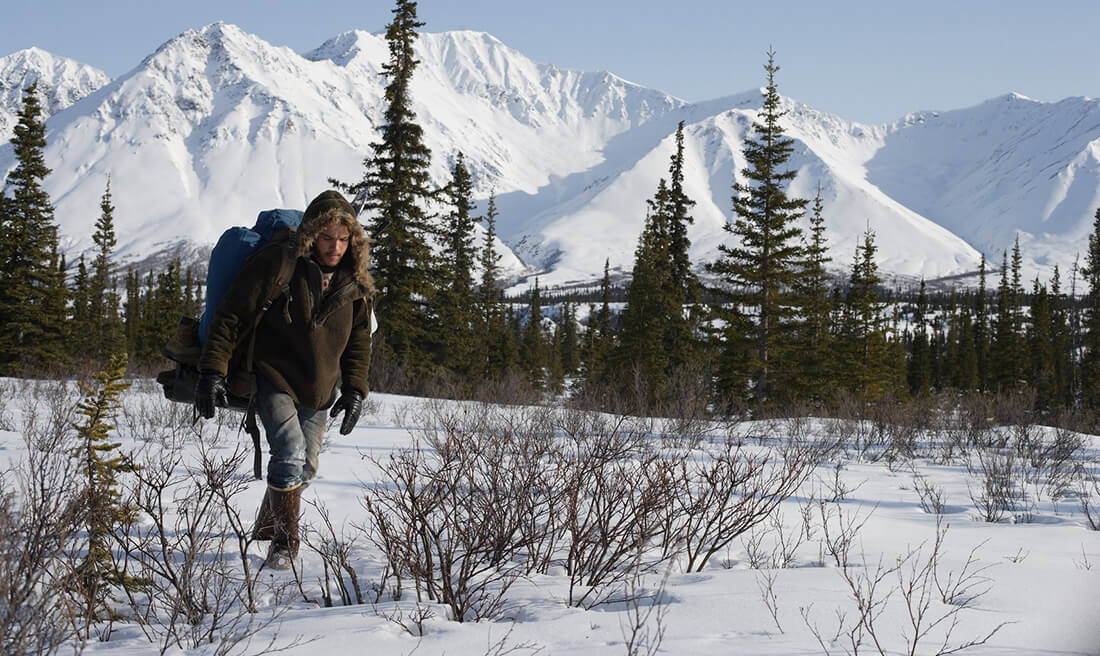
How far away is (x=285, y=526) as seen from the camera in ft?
10.8

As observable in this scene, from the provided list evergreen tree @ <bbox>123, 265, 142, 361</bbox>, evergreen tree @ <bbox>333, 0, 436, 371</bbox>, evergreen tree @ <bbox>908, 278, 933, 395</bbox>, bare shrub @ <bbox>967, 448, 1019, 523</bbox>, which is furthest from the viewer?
evergreen tree @ <bbox>908, 278, 933, 395</bbox>

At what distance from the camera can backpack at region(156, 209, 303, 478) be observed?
3273mm

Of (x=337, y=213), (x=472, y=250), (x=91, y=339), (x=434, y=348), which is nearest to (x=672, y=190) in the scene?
(x=472, y=250)

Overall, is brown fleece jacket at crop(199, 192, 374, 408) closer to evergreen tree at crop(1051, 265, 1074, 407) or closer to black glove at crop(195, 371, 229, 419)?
black glove at crop(195, 371, 229, 419)

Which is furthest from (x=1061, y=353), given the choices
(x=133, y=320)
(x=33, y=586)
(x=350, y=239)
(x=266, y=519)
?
(x=133, y=320)

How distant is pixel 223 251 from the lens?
333 cm

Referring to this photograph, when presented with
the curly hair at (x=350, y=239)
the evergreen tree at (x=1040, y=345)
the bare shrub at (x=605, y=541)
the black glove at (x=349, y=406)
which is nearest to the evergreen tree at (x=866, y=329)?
the evergreen tree at (x=1040, y=345)

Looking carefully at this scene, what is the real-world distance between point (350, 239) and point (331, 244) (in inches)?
4.3

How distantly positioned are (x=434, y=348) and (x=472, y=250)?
9.66 metres

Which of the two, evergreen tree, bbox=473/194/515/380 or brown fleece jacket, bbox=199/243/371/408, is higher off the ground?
evergreen tree, bbox=473/194/515/380

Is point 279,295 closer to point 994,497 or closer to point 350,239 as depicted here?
point 350,239

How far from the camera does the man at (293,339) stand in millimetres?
3193

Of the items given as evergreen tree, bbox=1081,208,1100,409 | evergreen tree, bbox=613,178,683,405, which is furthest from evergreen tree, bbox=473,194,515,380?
evergreen tree, bbox=1081,208,1100,409

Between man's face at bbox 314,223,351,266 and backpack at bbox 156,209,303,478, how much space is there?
131 mm
